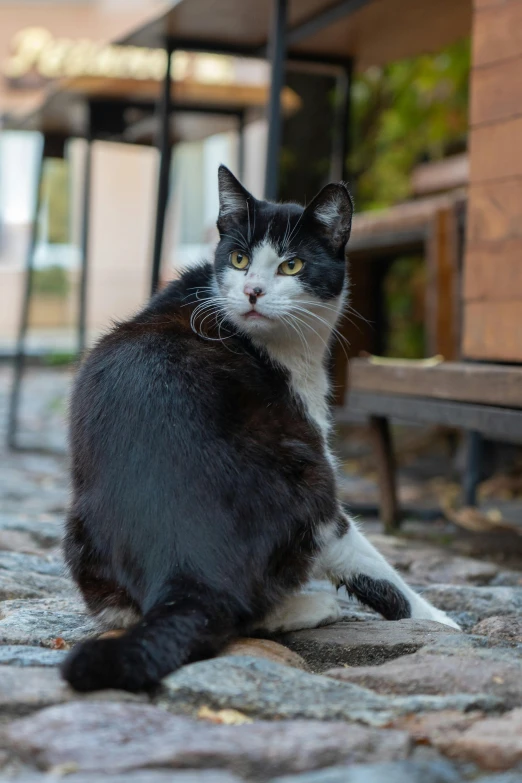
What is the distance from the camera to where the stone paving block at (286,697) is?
172cm

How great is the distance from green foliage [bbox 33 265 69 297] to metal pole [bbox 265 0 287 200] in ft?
24.0

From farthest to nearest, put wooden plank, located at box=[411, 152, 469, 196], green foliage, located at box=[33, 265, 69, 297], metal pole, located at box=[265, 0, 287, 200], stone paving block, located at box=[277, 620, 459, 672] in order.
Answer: green foliage, located at box=[33, 265, 69, 297] < wooden plank, located at box=[411, 152, 469, 196] < metal pole, located at box=[265, 0, 287, 200] < stone paving block, located at box=[277, 620, 459, 672]

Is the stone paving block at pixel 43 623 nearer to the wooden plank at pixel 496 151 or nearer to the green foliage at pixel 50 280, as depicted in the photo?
the wooden plank at pixel 496 151

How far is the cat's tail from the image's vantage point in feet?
5.71

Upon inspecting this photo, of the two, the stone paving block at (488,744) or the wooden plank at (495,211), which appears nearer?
the stone paving block at (488,744)

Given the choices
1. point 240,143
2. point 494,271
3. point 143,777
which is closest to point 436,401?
point 494,271

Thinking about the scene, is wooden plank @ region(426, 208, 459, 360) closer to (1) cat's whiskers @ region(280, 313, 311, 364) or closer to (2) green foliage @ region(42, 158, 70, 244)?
(1) cat's whiskers @ region(280, 313, 311, 364)

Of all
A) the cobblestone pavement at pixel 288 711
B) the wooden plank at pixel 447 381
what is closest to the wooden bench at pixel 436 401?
the wooden plank at pixel 447 381

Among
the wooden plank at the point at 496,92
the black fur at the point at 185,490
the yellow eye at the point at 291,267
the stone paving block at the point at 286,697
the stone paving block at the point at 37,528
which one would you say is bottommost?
the stone paving block at the point at 37,528

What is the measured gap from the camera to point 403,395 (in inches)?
163

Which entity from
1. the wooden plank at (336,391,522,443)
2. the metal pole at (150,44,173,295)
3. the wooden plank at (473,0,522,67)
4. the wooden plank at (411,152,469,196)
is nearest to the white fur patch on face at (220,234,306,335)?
the wooden plank at (336,391,522,443)

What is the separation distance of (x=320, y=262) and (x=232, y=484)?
0.87 metres

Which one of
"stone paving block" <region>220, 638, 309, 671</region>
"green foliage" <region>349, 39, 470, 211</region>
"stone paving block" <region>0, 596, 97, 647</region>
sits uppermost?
"green foliage" <region>349, 39, 470, 211</region>

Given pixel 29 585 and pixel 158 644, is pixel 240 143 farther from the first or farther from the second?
pixel 158 644
